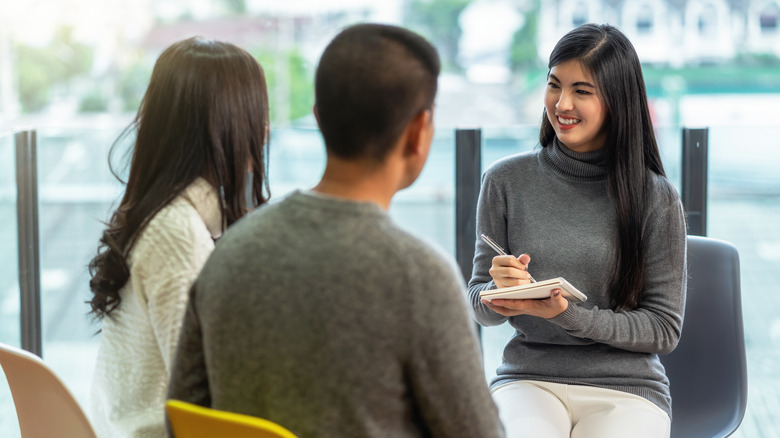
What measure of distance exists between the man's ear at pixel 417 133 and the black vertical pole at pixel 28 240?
5.93 feet

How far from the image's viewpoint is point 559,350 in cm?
167

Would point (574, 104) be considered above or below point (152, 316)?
above

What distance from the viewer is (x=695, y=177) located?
2238 mm

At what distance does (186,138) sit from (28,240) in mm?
1441

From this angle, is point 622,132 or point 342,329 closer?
point 342,329

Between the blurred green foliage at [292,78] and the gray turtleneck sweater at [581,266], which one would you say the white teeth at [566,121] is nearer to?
the gray turtleneck sweater at [581,266]

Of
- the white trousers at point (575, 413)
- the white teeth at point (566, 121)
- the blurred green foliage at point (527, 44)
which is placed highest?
the blurred green foliage at point (527, 44)

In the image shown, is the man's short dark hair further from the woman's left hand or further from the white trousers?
the white trousers

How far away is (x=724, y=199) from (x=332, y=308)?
1778mm

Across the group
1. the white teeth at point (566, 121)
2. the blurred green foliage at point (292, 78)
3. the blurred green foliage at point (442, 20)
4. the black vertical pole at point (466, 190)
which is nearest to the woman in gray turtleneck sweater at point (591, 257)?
the white teeth at point (566, 121)

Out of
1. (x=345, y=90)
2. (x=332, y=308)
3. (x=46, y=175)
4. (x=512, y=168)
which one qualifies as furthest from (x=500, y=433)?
(x=46, y=175)

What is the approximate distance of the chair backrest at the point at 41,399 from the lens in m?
1.14

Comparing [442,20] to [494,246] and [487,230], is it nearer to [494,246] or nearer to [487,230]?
[487,230]

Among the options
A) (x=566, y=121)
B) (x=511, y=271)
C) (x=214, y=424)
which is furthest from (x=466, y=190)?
(x=214, y=424)
